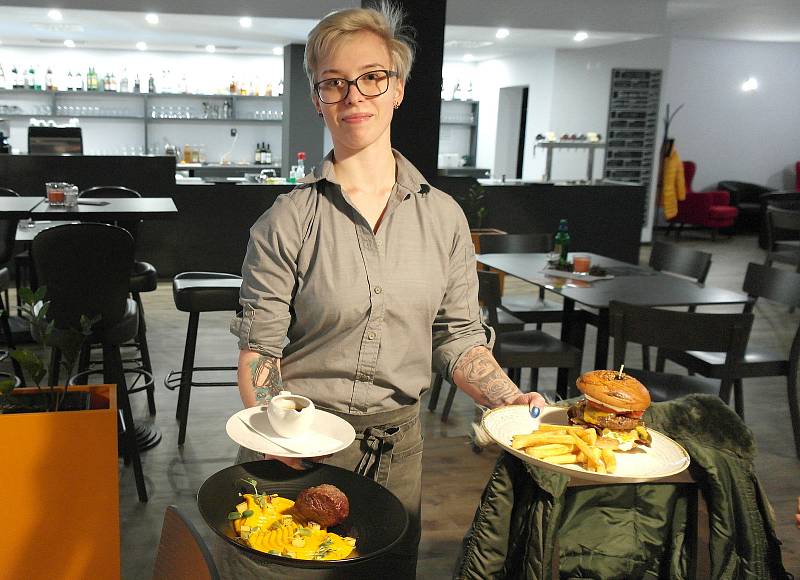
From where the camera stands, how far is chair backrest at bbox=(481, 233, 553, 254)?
17.4 feet

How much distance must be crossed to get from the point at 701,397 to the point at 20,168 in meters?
6.80

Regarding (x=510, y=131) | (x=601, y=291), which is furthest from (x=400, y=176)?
(x=510, y=131)

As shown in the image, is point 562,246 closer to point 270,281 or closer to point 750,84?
point 270,281

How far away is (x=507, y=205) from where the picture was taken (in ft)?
28.6

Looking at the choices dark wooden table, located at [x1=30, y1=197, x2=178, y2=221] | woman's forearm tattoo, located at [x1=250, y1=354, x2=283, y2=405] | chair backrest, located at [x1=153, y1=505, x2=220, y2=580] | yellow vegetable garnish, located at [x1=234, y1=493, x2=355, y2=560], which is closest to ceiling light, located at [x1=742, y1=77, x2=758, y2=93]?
dark wooden table, located at [x1=30, y1=197, x2=178, y2=221]

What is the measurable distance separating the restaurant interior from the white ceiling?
5 centimetres

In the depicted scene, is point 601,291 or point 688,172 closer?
point 601,291

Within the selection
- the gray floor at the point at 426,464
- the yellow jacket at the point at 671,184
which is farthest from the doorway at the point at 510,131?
the gray floor at the point at 426,464

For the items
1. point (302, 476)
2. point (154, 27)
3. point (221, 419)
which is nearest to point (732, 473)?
point (302, 476)

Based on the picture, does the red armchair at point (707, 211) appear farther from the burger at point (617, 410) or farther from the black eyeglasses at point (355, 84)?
the black eyeglasses at point (355, 84)

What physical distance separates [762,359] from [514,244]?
2.01 m

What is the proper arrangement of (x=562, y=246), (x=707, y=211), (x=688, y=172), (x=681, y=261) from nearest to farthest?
→ (x=562, y=246)
(x=681, y=261)
(x=707, y=211)
(x=688, y=172)

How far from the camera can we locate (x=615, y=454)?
1.36 m

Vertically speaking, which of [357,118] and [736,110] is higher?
[736,110]
